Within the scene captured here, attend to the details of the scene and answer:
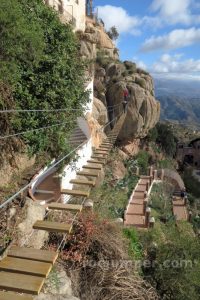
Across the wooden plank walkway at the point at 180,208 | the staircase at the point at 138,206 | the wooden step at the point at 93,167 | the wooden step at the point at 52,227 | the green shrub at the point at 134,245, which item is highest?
the wooden step at the point at 93,167

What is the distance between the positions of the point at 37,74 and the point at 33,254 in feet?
17.0

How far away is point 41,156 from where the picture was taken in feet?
33.1

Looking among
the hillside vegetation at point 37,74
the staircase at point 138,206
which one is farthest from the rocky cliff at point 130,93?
the hillside vegetation at point 37,74

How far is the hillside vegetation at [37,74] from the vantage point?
27.2ft

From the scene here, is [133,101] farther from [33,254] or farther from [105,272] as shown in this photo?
[33,254]

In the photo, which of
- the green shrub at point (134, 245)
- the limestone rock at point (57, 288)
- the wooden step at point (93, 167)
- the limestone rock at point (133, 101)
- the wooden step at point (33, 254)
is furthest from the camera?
the limestone rock at point (133, 101)

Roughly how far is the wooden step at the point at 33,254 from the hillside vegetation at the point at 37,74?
351 centimetres

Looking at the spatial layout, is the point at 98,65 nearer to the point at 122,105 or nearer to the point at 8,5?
the point at 122,105

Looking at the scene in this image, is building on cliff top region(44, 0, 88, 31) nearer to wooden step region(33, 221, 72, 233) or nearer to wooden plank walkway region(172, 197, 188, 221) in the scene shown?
wooden plank walkway region(172, 197, 188, 221)

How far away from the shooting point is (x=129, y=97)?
104 ft

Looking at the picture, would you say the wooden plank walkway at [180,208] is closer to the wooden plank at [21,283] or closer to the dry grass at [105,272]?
the dry grass at [105,272]

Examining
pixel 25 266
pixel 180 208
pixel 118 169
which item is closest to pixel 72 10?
pixel 118 169

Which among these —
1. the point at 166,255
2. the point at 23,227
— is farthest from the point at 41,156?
the point at 166,255

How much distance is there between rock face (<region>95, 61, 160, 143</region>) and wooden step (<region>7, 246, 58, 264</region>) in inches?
1020
